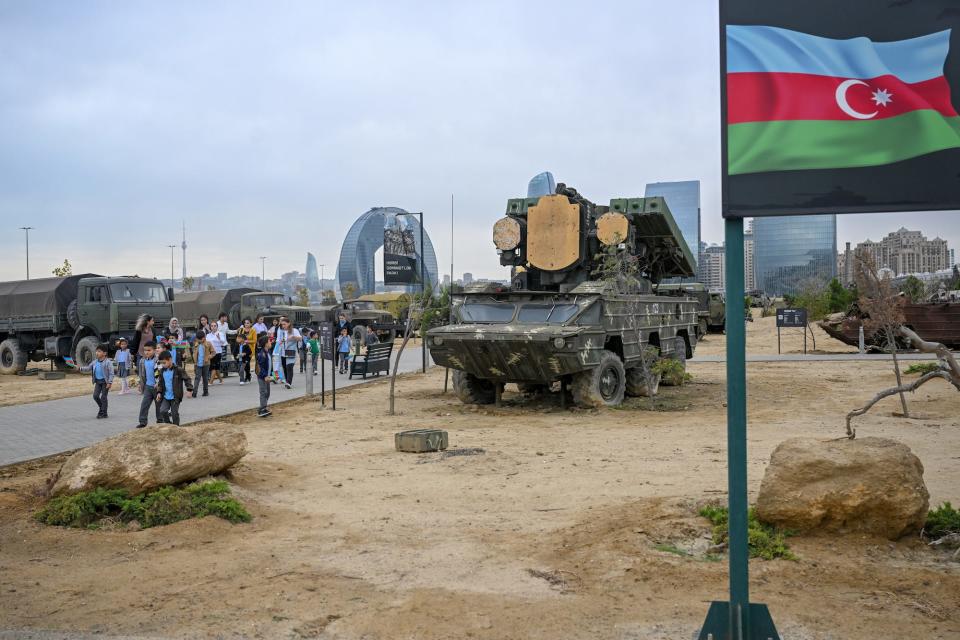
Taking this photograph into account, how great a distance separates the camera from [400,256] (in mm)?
23453

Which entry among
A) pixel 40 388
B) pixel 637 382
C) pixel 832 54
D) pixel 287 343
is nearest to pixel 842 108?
pixel 832 54

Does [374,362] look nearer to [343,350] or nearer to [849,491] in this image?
[343,350]

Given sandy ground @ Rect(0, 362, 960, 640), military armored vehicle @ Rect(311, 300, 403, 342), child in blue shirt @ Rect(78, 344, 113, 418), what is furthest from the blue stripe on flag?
military armored vehicle @ Rect(311, 300, 403, 342)

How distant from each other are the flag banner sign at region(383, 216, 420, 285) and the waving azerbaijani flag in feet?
65.0

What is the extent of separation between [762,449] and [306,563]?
19.2 feet

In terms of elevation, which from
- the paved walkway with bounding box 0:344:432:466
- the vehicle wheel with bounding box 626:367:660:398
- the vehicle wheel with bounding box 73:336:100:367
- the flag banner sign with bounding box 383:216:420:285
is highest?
the flag banner sign with bounding box 383:216:420:285

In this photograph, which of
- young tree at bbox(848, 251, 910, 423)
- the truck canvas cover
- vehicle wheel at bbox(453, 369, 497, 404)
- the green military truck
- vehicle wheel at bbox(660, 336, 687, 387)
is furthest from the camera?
the truck canvas cover

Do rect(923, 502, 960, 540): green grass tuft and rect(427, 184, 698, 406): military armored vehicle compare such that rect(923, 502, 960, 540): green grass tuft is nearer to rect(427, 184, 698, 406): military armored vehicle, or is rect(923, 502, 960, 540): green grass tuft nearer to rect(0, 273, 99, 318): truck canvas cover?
rect(427, 184, 698, 406): military armored vehicle

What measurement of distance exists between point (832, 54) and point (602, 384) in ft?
33.3

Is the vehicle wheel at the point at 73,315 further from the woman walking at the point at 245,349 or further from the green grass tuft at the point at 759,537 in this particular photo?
the green grass tuft at the point at 759,537

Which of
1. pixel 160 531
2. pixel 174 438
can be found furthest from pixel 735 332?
pixel 174 438

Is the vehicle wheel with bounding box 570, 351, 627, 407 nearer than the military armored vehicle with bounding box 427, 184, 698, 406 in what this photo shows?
No

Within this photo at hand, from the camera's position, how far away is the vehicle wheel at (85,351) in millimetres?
23531

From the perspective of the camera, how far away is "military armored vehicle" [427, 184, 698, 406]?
42.0 feet
